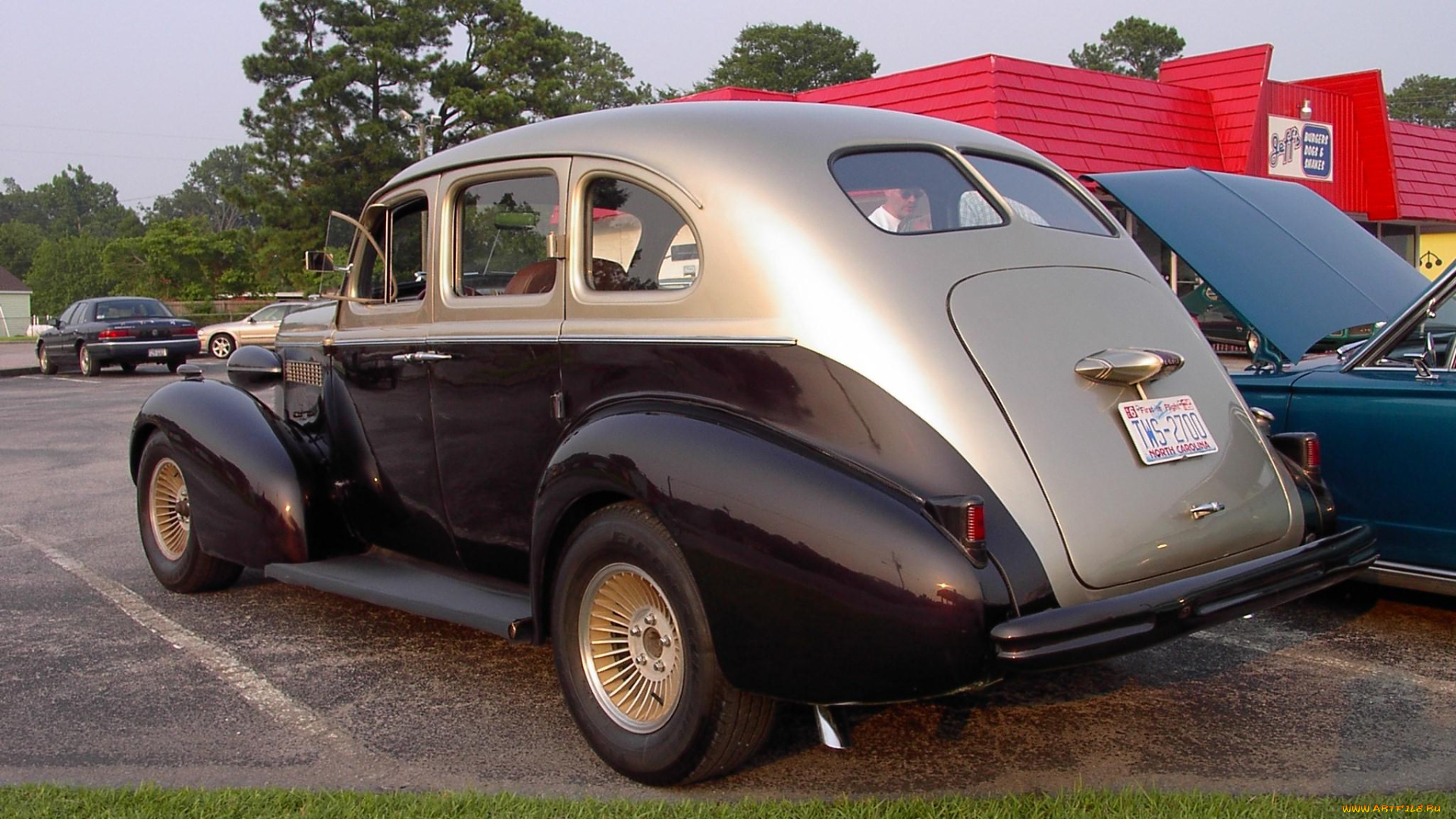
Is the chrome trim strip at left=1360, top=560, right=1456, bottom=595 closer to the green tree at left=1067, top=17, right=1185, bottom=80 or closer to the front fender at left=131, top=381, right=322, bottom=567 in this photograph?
the front fender at left=131, top=381, right=322, bottom=567

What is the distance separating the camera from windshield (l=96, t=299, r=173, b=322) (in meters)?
24.0

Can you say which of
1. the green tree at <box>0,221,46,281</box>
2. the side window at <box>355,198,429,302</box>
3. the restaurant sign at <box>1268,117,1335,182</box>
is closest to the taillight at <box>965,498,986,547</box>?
the side window at <box>355,198,429,302</box>

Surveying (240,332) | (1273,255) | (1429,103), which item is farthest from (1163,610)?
(1429,103)

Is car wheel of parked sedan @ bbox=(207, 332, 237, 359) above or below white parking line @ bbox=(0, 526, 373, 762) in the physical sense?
above

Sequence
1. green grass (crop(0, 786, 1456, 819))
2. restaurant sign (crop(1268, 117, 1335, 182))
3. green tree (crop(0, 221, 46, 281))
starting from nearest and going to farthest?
1. green grass (crop(0, 786, 1456, 819))
2. restaurant sign (crop(1268, 117, 1335, 182))
3. green tree (crop(0, 221, 46, 281))

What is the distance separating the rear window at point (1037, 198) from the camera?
4.22 metres

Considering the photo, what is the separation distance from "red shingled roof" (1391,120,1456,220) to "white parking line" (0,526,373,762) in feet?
73.0

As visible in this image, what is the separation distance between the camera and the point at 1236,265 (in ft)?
16.9

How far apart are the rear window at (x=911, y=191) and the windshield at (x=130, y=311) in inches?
903

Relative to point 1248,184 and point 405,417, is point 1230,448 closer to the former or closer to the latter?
point 1248,184

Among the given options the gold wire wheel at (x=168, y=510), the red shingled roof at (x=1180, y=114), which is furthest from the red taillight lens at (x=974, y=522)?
the red shingled roof at (x=1180, y=114)

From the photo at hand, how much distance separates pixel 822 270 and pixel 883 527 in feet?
2.78

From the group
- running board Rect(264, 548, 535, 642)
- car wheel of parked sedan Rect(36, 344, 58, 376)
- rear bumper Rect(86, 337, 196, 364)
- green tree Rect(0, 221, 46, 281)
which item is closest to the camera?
running board Rect(264, 548, 535, 642)

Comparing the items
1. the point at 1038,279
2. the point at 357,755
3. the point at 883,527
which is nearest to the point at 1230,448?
the point at 1038,279
